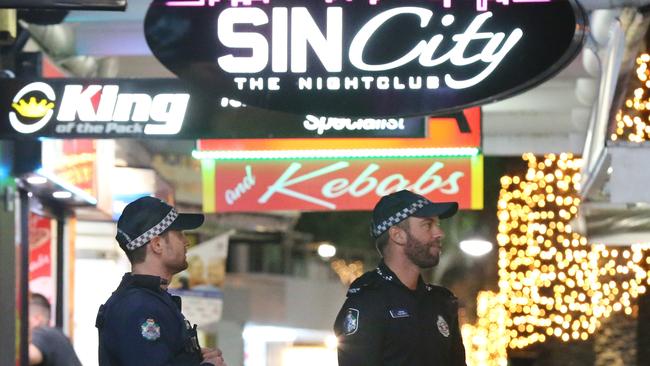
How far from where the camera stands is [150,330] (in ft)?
17.1

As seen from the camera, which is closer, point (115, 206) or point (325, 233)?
point (115, 206)

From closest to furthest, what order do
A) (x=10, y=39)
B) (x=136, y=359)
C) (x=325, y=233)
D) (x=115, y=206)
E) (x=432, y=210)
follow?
(x=136, y=359) → (x=432, y=210) → (x=10, y=39) → (x=115, y=206) → (x=325, y=233)

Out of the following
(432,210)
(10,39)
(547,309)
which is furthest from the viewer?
(547,309)

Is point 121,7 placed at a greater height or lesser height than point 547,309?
greater

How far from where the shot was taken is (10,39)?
10.1 metres

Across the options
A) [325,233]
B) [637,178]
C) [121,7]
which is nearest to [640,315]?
[637,178]

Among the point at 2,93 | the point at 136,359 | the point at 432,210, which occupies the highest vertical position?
the point at 2,93

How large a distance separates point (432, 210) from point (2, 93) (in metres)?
3.67

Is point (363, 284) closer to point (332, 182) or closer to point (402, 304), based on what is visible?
point (402, 304)

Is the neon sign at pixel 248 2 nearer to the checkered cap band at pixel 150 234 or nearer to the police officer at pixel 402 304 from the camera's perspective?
the police officer at pixel 402 304

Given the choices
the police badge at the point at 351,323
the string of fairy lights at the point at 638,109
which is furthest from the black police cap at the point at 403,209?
the string of fairy lights at the point at 638,109

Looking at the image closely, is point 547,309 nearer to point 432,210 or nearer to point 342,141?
point 342,141

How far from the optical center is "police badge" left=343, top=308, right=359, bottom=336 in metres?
5.88

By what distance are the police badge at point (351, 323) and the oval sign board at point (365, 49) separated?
6.03 ft
